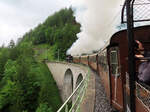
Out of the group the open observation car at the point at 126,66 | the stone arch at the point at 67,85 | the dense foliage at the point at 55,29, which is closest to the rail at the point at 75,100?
the open observation car at the point at 126,66

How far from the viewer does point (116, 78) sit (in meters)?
3.60

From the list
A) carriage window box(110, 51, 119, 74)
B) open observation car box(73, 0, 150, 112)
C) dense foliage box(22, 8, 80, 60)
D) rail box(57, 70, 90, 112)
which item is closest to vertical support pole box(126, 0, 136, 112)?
open observation car box(73, 0, 150, 112)

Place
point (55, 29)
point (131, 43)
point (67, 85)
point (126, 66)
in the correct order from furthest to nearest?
point (55, 29)
point (67, 85)
point (126, 66)
point (131, 43)

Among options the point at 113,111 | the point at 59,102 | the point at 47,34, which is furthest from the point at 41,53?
the point at 113,111

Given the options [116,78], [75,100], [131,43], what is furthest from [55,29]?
[131,43]

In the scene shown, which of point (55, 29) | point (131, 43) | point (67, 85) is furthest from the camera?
point (55, 29)

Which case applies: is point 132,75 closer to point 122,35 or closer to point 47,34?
point 122,35

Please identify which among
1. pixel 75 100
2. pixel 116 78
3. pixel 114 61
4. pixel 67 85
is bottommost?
pixel 67 85

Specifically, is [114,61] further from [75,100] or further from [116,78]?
[75,100]

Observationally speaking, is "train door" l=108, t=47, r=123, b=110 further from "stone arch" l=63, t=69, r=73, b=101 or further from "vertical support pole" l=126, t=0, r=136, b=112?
"stone arch" l=63, t=69, r=73, b=101

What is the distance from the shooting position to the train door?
11.2 ft

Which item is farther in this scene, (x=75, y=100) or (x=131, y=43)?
(x=75, y=100)

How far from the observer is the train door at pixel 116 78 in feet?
11.2

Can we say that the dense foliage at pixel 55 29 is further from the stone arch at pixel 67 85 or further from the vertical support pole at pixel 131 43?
the vertical support pole at pixel 131 43
